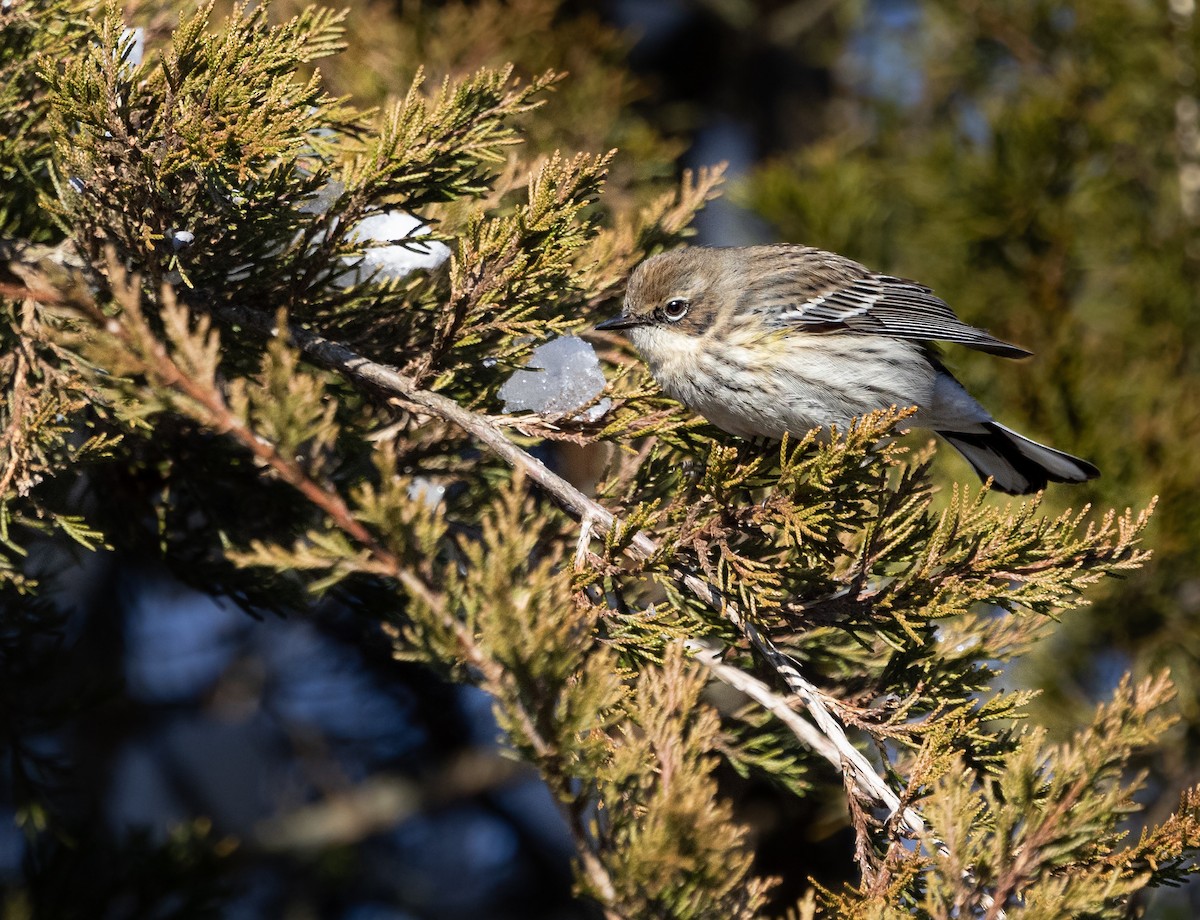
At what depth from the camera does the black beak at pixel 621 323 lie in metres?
2.87

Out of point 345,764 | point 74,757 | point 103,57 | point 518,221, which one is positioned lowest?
point 345,764

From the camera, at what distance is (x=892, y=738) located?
2.05m

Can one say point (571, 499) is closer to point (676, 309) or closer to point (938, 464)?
point (676, 309)

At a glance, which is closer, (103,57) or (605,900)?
(605,900)

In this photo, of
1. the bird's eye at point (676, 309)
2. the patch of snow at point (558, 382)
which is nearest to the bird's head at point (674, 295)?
the bird's eye at point (676, 309)

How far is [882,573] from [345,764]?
9.79 ft

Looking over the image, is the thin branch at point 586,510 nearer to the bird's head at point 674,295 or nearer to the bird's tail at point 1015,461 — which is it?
the bird's head at point 674,295

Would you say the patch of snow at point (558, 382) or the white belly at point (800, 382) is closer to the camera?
the patch of snow at point (558, 382)

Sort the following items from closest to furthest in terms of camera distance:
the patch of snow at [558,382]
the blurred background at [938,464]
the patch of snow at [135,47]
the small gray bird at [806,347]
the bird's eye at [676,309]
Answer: the patch of snow at [135,47]
the patch of snow at [558,382]
the small gray bird at [806,347]
the bird's eye at [676,309]
the blurred background at [938,464]

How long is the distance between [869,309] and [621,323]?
3.32ft

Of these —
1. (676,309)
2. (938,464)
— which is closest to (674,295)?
(676,309)

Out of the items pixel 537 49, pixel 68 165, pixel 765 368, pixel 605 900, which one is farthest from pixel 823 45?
pixel 605 900

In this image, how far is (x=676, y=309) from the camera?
3.16m

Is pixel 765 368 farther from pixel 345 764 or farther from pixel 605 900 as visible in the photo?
pixel 345 764
